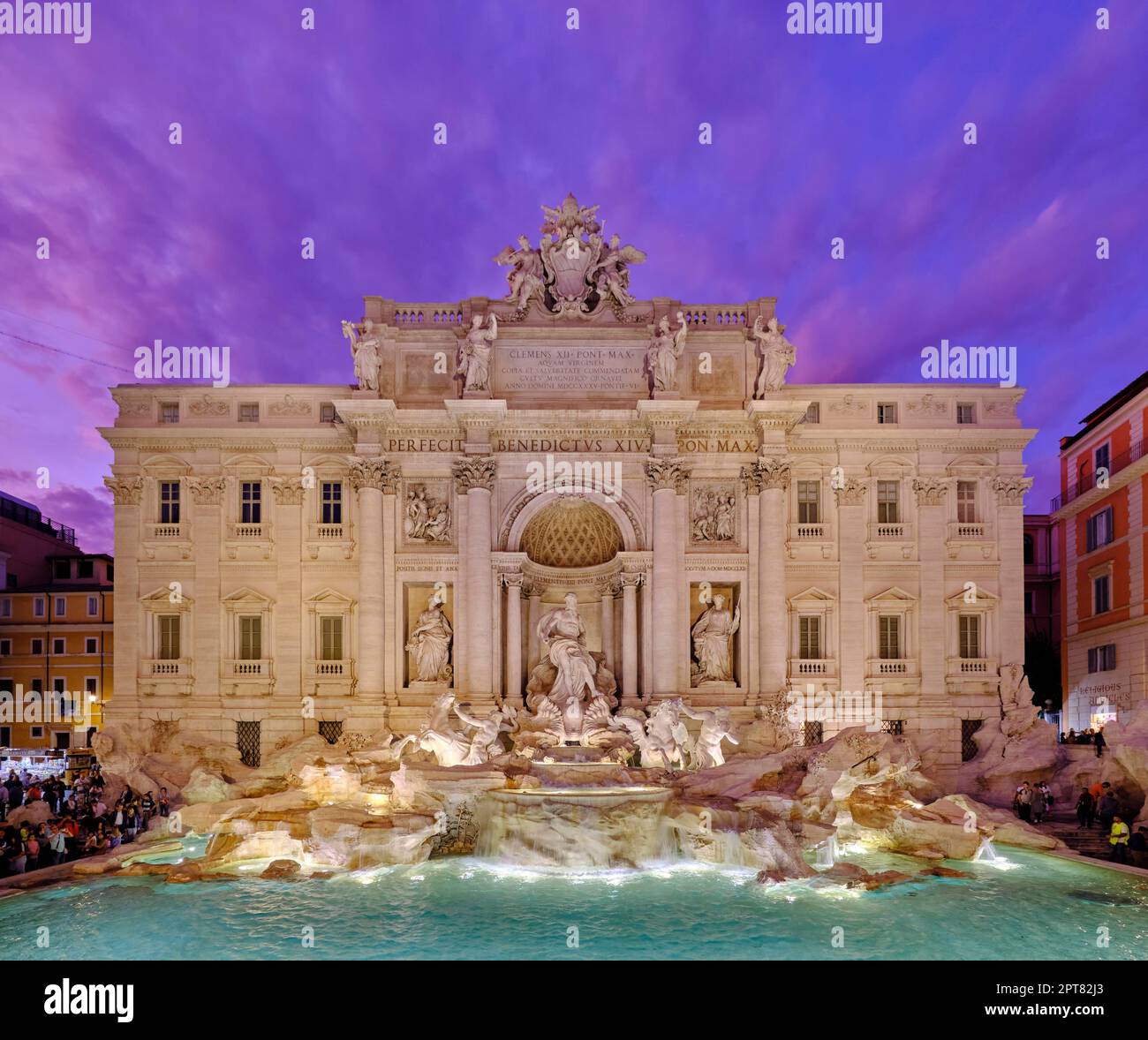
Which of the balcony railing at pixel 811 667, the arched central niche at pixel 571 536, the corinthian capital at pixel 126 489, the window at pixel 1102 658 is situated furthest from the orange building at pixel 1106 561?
the corinthian capital at pixel 126 489

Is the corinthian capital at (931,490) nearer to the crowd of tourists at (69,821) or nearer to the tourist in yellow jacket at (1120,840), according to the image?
the tourist in yellow jacket at (1120,840)

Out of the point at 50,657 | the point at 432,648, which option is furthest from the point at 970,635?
the point at 50,657

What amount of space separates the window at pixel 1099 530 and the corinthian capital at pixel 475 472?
76.3 ft

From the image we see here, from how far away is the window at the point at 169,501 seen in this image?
88.4ft

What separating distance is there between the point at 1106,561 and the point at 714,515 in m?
16.2

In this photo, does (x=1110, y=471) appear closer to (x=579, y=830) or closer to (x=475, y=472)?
(x=475, y=472)

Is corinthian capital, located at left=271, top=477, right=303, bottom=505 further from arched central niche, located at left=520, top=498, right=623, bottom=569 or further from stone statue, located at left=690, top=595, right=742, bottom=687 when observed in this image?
stone statue, located at left=690, top=595, right=742, bottom=687

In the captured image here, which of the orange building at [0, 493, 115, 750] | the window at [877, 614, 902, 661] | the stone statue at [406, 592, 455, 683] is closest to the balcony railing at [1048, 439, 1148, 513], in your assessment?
the window at [877, 614, 902, 661]

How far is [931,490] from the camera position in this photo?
1057 inches

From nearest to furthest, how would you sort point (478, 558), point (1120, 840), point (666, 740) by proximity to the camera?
point (1120, 840)
point (666, 740)
point (478, 558)

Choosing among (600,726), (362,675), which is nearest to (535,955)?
(600,726)

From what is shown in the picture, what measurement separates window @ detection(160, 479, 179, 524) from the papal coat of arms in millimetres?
12829

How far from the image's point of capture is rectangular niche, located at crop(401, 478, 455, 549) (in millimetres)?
25953

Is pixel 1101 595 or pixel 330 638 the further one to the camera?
pixel 1101 595
